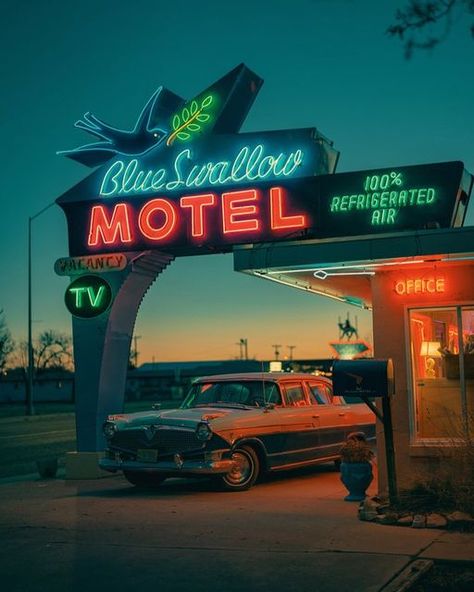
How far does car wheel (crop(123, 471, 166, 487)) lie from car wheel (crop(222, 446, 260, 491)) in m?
1.14

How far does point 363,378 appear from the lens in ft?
34.1

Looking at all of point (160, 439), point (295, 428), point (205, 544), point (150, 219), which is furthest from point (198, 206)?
point (205, 544)

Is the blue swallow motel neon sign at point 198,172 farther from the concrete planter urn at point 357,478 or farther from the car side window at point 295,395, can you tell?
the concrete planter urn at point 357,478

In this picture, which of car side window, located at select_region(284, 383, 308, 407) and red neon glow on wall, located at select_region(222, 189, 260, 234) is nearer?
car side window, located at select_region(284, 383, 308, 407)

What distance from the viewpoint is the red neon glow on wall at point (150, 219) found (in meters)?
14.8

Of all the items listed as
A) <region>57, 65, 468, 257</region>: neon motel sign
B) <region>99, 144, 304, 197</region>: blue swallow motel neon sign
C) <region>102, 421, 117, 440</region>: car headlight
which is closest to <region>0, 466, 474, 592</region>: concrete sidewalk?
<region>102, 421, 117, 440</region>: car headlight

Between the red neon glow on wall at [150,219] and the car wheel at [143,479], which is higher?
the red neon glow on wall at [150,219]

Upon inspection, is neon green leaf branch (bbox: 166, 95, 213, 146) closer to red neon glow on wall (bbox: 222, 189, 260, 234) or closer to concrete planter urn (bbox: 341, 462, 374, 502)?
red neon glow on wall (bbox: 222, 189, 260, 234)

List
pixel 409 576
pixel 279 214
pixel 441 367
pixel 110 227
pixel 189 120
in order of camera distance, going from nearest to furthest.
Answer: pixel 409 576 < pixel 441 367 < pixel 279 214 < pixel 110 227 < pixel 189 120

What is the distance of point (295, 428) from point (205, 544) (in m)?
5.28

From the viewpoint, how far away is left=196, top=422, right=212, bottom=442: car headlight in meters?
12.1

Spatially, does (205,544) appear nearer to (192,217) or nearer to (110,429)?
(110,429)

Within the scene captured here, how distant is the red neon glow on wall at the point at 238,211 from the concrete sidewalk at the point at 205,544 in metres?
4.43

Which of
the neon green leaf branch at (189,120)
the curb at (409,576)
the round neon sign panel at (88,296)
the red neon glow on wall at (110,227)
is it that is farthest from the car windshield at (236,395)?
the curb at (409,576)
